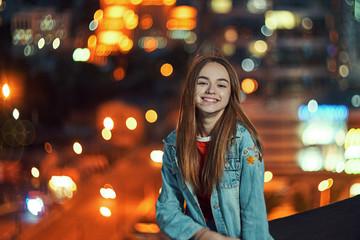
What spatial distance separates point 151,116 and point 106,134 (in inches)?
388

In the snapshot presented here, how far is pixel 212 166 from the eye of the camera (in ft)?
7.01

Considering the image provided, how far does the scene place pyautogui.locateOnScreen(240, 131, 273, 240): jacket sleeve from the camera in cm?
210

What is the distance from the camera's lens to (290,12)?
9431cm

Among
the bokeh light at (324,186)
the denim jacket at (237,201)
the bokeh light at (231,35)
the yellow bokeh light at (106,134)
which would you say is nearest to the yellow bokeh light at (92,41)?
the yellow bokeh light at (106,134)

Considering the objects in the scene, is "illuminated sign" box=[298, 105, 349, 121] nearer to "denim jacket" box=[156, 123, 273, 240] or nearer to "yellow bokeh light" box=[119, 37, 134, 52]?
"yellow bokeh light" box=[119, 37, 134, 52]

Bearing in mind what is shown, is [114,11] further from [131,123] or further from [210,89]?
[210,89]

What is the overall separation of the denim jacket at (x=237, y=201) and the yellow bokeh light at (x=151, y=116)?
63.5 m

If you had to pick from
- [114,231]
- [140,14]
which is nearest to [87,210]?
[114,231]

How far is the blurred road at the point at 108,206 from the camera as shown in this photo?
30572 millimetres

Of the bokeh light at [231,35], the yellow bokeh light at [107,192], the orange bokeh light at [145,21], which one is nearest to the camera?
the yellow bokeh light at [107,192]

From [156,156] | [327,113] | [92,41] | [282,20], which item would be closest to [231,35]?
[282,20]

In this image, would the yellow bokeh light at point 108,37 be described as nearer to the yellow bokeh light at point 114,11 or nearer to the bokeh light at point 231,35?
the yellow bokeh light at point 114,11

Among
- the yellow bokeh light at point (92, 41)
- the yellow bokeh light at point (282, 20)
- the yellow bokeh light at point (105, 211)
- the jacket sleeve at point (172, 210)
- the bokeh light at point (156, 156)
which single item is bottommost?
the jacket sleeve at point (172, 210)

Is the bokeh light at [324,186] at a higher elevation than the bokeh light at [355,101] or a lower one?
lower
